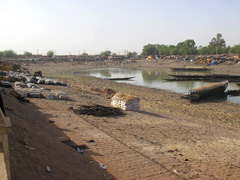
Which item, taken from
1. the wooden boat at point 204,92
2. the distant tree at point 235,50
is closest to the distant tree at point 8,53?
the distant tree at point 235,50

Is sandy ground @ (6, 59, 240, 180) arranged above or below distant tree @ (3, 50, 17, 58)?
below

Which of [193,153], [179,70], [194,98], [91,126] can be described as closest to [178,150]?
[193,153]

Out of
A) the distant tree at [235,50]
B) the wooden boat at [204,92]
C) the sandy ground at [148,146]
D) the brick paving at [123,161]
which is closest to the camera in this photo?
the brick paving at [123,161]

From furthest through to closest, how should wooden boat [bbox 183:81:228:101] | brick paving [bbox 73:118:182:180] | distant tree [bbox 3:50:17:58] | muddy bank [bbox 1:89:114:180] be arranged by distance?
1. distant tree [bbox 3:50:17:58]
2. wooden boat [bbox 183:81:228:101]
3. brick paving [bbox 73:118:182:180]
4. muddy bank [bbox 1:89:114:180]

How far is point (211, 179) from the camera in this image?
608 cm

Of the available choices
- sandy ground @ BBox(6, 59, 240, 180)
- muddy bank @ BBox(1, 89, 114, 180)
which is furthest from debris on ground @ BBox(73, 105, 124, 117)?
muddy bank @ BBox(1, 89, 114, 180)

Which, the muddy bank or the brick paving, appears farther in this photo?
the brick paving

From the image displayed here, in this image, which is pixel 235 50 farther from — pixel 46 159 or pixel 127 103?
pixel 46 159

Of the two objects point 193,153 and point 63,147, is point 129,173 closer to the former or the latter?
point 63,147

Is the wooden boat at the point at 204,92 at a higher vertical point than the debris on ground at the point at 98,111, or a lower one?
lower

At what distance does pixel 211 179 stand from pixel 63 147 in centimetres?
393

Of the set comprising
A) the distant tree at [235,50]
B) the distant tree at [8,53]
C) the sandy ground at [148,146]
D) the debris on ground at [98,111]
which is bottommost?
the sandy ground at [148,146]

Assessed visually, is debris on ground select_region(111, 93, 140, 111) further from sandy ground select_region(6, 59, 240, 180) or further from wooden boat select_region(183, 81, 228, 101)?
wooden boat select_region(183, 81, 228, 101)

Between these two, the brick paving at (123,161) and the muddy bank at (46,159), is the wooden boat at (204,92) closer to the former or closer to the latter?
the brick paving at (123,161)
